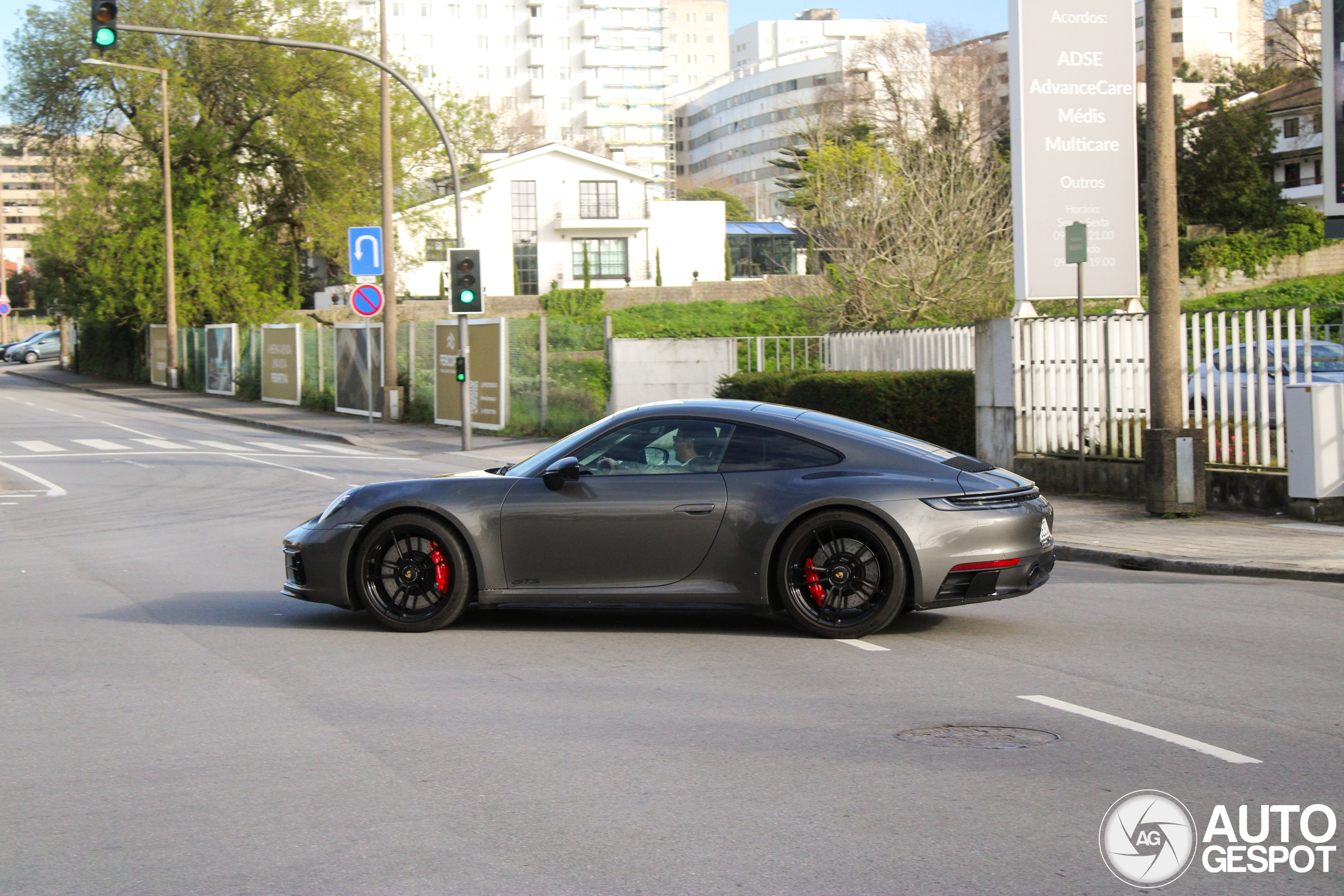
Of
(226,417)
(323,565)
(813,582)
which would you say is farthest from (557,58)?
(813,582)

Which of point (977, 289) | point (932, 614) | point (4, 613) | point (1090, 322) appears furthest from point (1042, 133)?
point (4, 613)

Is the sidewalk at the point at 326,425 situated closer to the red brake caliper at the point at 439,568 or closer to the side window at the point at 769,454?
A: the red brake caliper at the point at 439,568

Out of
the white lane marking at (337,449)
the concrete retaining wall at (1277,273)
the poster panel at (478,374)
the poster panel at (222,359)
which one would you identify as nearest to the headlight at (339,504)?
the white lane marking at (337,449)

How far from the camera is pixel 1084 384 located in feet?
50.0

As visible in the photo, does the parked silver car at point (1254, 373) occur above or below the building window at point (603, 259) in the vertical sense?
below

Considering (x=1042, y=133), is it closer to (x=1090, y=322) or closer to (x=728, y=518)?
(x=1090, y=322)

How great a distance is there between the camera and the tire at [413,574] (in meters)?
8.02

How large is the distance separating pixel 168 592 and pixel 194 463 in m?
12.8

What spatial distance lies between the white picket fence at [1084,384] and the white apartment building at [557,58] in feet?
393

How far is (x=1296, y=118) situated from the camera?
7519 cm

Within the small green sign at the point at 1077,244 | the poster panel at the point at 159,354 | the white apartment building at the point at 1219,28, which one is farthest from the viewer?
the white apartment building at the point at 1219,28

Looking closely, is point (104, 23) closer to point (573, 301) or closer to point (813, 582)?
point (813, 582)

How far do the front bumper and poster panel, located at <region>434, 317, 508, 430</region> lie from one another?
1881 cm

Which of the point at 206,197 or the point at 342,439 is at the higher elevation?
the point at 206,197
